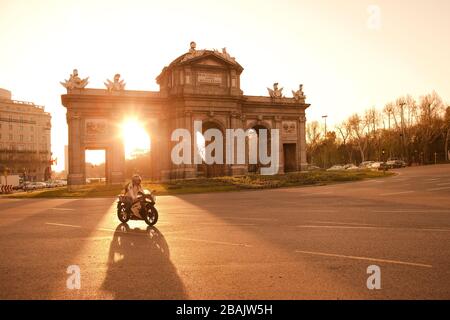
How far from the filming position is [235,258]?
298 inches

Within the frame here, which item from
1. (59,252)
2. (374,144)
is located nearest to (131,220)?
(59,252)

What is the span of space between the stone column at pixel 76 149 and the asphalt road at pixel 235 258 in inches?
1324

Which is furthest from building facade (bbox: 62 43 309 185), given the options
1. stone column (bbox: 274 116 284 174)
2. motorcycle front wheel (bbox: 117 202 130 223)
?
motorcycle front wheel (bbox: 117 202 130 223)

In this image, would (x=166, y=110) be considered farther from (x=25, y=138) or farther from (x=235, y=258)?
(x=25, y=138)

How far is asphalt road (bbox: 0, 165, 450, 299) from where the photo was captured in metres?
5.55

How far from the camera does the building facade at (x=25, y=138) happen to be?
314ft

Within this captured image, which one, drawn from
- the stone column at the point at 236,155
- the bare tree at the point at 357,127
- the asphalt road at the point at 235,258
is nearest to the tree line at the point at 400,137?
the bare tree at the point at 357,127

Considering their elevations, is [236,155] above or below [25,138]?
below

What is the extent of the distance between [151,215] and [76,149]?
36.8 metres

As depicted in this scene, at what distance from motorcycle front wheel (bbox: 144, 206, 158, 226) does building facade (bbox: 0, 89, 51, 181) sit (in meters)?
89.7

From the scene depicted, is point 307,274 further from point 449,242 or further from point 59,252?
point 59,252

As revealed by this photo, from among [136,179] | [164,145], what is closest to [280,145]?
[164,145]

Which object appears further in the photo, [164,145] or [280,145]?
[280,145]

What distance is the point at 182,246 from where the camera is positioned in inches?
352
